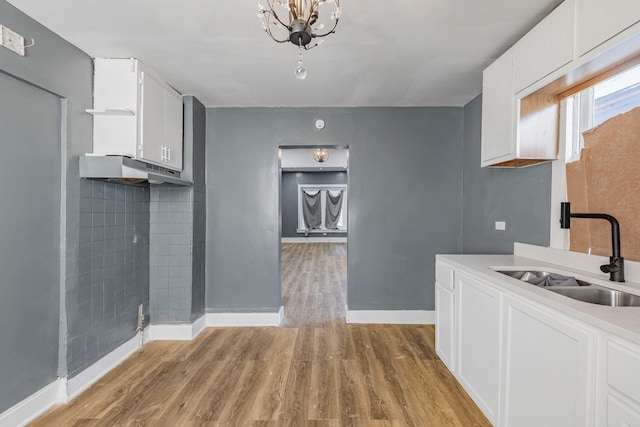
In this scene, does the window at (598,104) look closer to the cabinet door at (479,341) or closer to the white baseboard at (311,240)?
the cabinet door at (479,341)

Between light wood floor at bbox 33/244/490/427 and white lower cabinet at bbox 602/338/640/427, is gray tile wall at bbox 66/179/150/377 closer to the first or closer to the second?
light wood floor at bbox 33/244/490/427

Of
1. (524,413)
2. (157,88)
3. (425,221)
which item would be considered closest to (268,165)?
(157,88)

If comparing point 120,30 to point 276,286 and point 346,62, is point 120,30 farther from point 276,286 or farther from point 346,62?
point 276,286

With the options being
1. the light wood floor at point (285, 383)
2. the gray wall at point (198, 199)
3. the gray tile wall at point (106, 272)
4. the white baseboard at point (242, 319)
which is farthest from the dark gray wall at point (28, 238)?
the white baseboard at point (242, 319)

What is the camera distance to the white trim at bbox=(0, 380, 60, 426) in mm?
1674

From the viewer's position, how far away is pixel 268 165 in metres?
3.34

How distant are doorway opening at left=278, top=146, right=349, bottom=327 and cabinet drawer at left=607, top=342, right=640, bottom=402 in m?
2.60

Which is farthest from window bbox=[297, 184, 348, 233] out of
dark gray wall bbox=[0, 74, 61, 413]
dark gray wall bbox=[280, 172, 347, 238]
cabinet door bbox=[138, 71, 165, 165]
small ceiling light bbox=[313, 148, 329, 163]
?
dark gray wall bbox=[0, 74, 61, 413]

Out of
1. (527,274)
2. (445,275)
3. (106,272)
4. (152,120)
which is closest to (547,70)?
(527,274)

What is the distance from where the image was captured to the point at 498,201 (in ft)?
8.77

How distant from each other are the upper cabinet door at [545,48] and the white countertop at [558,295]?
1161 millimetres

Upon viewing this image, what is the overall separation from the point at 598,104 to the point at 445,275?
142cm

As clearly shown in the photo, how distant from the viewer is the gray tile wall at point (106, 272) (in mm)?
2094

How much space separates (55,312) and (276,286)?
1.88 m
